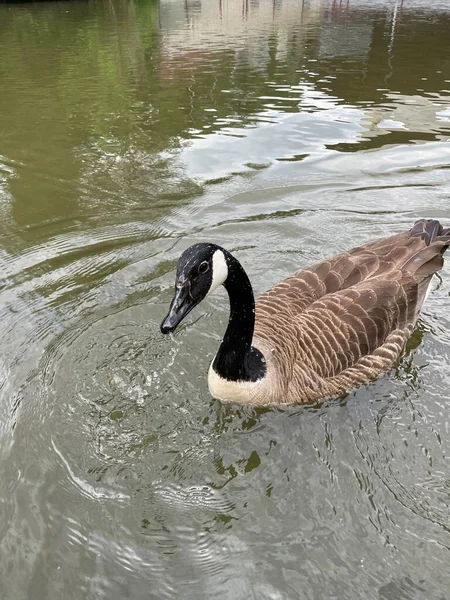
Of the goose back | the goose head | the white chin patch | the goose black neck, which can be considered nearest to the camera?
the goose head

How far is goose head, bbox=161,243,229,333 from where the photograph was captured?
2.95m

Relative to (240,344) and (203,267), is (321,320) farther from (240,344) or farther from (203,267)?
(203,267)

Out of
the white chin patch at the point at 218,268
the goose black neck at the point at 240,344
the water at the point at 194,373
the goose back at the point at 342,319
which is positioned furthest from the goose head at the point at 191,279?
the water at the point at 194,373

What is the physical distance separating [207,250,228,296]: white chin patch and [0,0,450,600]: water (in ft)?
4.00

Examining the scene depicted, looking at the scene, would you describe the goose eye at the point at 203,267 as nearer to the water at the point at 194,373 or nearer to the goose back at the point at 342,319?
the goose back at the point at 342,319

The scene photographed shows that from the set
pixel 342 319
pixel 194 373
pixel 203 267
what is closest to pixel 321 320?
pixel 342 319

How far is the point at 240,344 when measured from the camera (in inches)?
145

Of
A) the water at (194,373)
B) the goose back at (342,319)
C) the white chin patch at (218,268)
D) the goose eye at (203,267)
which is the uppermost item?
the goose eye at (203,267)

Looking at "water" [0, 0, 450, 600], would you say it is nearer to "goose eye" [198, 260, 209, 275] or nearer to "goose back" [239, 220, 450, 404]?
"goose back" [239, 220, 450, 404]

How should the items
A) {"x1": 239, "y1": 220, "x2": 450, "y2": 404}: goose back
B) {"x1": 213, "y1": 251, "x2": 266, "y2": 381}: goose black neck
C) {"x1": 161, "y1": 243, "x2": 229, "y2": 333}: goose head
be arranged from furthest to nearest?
{"x1": 239, "y1": 220, "x2": 450, "y2": 404}: goose back, {"x1": 213, "y1": 251, "x2": 266, "y2": 381}: goose black neck, {"x1": 161, "y1": 243, "x2": 229, "y2": 333}: goose head

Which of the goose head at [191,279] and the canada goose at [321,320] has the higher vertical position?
the goose head at [191,279]

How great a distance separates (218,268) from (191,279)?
0.27m

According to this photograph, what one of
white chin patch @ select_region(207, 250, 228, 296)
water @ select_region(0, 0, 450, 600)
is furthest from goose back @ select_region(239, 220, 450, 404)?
white chin patch @ select_region(207, 250, 228, 296)

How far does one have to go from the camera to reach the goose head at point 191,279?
9.67 feet
